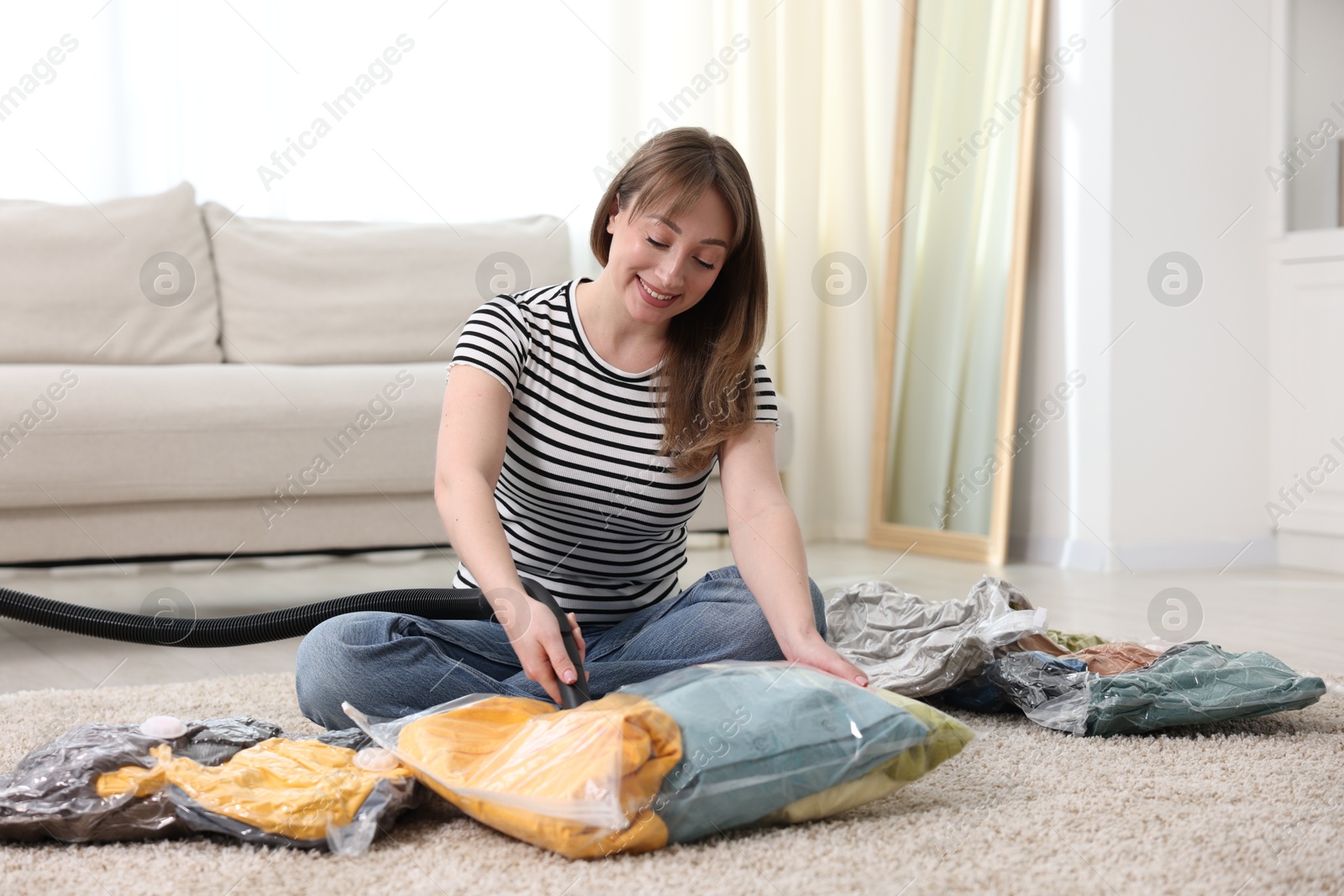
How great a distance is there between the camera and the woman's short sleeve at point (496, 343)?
1.26 m

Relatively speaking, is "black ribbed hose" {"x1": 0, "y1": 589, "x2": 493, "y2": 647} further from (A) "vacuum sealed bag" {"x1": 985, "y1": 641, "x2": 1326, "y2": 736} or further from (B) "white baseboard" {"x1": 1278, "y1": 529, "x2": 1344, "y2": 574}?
(B) "white baseboard" {"x1": 1278, "y1": 529, "x2": 1344, "y2": 574}

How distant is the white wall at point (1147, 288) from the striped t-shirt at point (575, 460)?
75.6 inches

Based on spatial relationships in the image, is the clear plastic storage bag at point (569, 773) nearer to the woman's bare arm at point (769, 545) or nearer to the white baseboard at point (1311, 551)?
the woman's bare arm at point (769, 545)

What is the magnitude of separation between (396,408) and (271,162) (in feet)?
4.69

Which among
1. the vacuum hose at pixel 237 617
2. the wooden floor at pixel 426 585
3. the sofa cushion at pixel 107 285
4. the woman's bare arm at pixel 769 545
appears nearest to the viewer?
the woman's bare arm at pixel 769 545

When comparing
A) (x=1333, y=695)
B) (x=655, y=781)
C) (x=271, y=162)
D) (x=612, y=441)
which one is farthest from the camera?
(x=271, y=162)

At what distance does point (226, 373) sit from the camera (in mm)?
2381

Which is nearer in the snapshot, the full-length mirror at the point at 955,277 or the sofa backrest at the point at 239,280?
the sofa backrest at the point at 239,280

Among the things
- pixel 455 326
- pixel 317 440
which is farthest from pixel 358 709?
pixel 455 326

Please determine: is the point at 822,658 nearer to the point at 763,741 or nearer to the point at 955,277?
the point at 763,741

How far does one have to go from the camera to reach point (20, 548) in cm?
215

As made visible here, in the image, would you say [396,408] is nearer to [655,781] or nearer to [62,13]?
[655,781]

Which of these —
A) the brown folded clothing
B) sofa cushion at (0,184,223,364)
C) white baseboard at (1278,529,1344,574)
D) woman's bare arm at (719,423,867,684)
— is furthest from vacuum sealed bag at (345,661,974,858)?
white baseboard at (1278,529,1344,574)

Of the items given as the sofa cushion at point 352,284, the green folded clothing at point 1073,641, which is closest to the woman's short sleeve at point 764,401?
the green folded clothing at point 1073,641
